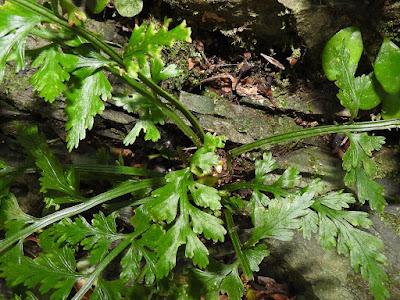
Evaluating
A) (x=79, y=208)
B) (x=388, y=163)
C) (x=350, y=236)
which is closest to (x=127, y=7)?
(x=79, y=208)

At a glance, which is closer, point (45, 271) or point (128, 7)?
point (45, 271)

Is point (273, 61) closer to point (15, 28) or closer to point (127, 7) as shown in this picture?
point (127, 7)

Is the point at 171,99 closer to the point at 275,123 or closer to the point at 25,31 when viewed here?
the point at 25,31

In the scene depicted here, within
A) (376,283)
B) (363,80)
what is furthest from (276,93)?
(376,283)

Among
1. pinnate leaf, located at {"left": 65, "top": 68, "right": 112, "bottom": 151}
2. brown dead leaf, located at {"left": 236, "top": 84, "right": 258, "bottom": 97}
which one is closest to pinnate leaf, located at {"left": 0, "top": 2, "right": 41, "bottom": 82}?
pinnate leaf, located at {"left": 65, "top": 68, "right": 112, "bottom": 151}

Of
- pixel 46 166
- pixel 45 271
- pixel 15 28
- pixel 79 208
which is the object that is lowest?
→ pixel 45 271

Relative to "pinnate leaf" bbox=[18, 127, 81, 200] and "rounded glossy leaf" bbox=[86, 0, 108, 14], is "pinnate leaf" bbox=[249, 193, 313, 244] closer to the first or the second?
"pinnate leaf" bbox=[18, 127, 81, 200]
